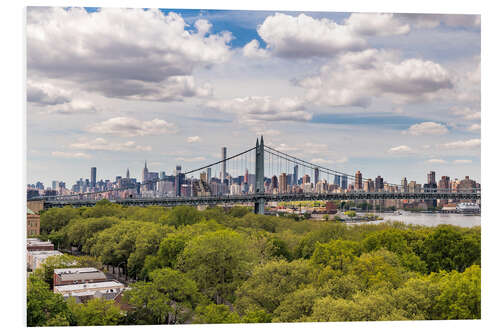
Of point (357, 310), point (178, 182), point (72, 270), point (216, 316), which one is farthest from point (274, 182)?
point (357, 310)

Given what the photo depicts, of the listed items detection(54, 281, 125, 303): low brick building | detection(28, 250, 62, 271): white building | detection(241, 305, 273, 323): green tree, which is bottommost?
detection(241, 305, 273, 323): green tree

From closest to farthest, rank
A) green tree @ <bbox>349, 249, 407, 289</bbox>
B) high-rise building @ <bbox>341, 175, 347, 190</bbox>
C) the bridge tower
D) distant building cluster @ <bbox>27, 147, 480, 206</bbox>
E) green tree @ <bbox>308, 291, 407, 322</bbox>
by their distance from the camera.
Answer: green tree @ <bbox>308, 291, 407, 322</bbox>, green tree @ <bbox>349, 249, 407, 289</bbox>, distant building cluster @ <bbox>27, 147, 480, 206</bbox>, high-rise building @ <bbox>341, 175, 347, 190</bbox>, the bridge tower

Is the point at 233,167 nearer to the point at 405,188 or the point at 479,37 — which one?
the point at 405,188

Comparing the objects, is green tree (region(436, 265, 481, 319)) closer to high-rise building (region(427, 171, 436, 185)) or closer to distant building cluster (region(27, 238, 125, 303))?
high-rise building (region(427, 171, 436, 185))

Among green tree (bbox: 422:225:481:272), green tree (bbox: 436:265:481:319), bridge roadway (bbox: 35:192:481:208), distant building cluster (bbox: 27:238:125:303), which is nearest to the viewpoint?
green tree (bbox: 436:265:481:319)

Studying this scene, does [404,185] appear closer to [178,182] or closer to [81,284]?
[178,182]

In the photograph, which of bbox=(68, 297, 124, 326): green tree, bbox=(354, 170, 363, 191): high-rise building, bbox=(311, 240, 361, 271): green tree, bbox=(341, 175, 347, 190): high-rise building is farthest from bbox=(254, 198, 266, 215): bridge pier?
bbox=(68, 297, 124, 326): green tree

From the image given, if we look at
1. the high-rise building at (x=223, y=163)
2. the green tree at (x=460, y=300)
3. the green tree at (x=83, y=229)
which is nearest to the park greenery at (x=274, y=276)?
the green tree at (x=460, y=300)
